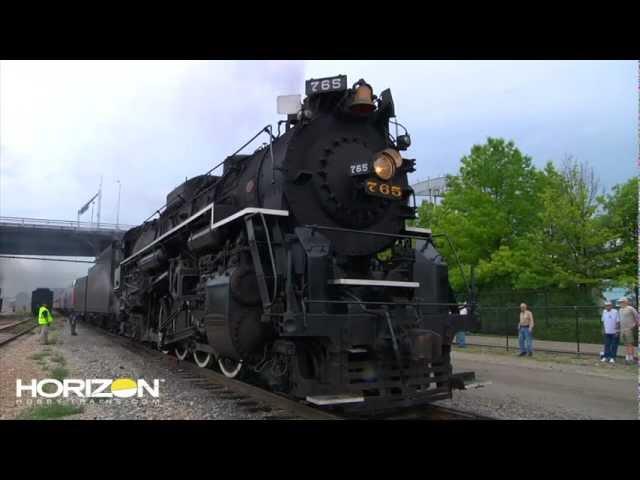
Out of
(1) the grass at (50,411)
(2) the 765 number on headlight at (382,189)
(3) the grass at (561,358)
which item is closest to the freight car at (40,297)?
(3) the grass at (561,358)

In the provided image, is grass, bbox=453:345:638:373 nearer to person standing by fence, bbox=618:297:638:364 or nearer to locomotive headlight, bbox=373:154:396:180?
person standing by fence, bbox=618:297:638:364

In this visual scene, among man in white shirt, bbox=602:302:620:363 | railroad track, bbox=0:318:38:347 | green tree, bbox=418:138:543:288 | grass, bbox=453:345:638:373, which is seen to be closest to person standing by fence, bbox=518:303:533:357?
grass, bbox=453:345:638:373

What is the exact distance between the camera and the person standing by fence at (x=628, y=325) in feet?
42.4

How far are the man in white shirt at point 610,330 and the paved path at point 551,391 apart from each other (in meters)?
0.39

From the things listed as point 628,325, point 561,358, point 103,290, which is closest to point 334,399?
point 628,325

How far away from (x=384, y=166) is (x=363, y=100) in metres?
1.11

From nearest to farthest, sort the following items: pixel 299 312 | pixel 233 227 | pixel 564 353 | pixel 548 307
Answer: pixel 299 312 < pixel 233 227 < pixel 564 353 < pixel 548 307

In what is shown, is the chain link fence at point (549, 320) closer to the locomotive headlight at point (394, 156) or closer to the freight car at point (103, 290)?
the locomotive headlight at point (394, 156)

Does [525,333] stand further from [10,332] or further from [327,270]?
[10,332]

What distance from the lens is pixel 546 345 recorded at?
58.0 feet

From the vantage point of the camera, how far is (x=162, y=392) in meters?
7.97
